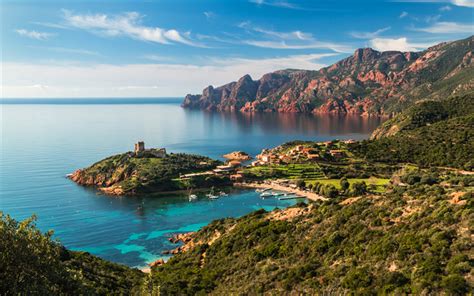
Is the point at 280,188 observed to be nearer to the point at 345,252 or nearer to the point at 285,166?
the point at 285,166

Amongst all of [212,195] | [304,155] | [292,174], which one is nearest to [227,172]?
[212,195]

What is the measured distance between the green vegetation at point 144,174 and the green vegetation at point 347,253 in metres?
57.2

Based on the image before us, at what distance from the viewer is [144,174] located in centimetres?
10519

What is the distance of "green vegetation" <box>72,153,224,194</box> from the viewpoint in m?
102

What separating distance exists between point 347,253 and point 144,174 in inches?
3285

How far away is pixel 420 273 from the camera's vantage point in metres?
21.6

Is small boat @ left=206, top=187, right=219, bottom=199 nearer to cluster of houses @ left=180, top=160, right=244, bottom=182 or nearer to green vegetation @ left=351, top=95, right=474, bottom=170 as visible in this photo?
cluster of houses @ left=180, top=160, right=244, bottom=182

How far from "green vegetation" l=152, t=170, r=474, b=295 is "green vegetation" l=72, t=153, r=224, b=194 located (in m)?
57.2

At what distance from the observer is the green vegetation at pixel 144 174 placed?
10156 cm

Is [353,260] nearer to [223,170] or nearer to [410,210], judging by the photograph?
[410,210]

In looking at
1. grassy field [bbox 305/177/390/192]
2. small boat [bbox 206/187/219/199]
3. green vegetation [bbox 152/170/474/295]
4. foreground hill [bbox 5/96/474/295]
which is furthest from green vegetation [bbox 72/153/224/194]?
green vegetation [bbox 152/170/474/295]

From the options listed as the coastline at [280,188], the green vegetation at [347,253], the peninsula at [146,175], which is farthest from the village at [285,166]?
the green vegetation at [347,253]

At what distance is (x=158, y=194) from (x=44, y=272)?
82.2 m

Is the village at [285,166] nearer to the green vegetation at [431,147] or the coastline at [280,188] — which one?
the coastline at [280,188]
